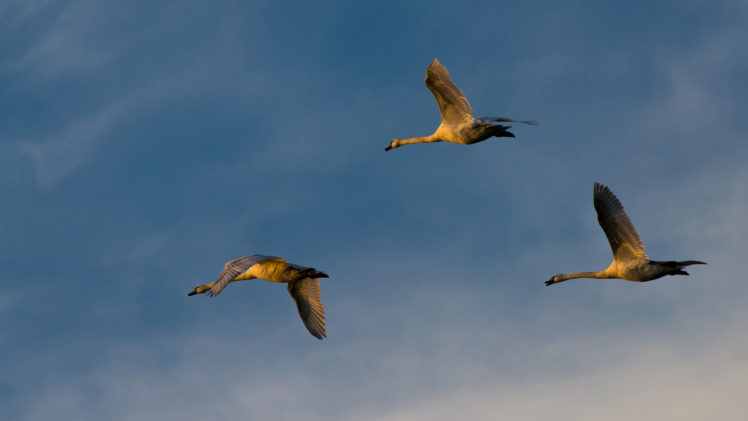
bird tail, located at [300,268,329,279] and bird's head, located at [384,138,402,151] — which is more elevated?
bird's head, located at [384,138,402,151]

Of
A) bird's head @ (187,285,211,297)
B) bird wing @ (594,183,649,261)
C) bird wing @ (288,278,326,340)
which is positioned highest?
bird's head @ (187,285,211,297)

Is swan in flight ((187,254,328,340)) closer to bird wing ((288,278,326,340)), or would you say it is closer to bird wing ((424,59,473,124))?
bird wing ((288,278,326,340))

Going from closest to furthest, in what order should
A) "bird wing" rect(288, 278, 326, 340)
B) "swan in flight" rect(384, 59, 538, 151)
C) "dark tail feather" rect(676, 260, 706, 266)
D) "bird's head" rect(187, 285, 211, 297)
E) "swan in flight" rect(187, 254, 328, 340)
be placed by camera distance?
"dark tail feather" rect(676, 260, 706, 266) < "swan in flight" rect(187, 254, 328, 340) < "swan in flight" rect(384, 59, 538, 151) < "bird wing" rect(288, 278, 326, 340) < "bird's head" rect(187, 285, 211, 297)

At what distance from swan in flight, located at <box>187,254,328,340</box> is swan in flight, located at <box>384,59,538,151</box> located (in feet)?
24.4

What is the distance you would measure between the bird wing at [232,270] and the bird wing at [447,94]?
30.6 feet

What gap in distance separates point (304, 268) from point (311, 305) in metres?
2.15

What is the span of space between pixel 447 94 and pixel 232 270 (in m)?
10.9

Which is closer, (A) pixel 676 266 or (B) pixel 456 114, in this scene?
(A) pixel 676 266

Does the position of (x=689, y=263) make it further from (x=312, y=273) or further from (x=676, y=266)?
(x=312, y=273)

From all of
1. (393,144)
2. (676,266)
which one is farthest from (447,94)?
(676,266)

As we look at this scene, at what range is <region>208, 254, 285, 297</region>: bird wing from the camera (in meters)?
31.0

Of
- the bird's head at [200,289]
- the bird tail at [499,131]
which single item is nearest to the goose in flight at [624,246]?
the bird tail at [499,131]

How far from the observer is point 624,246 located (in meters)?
32.8

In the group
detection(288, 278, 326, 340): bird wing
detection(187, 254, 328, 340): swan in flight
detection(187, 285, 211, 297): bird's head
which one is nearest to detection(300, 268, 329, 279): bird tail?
detection(187, 254, 328, 340): swan in flight
